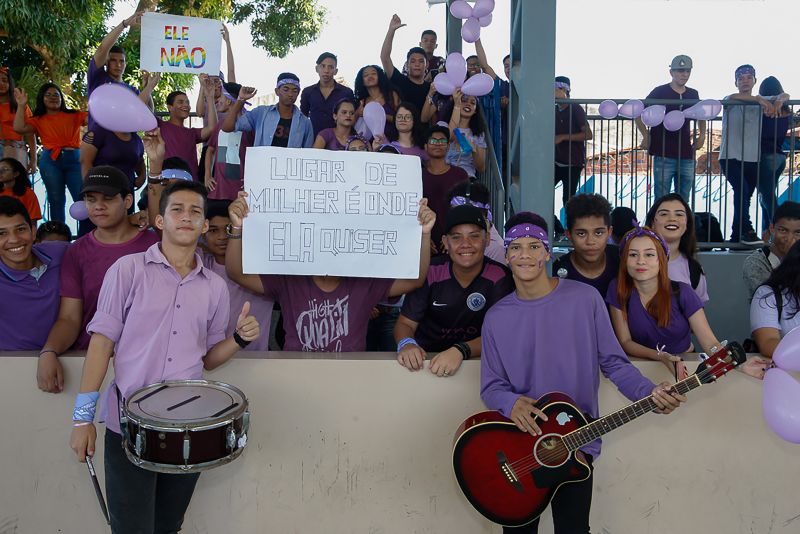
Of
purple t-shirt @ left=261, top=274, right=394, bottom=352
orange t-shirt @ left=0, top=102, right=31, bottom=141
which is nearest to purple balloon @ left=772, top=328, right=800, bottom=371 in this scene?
purple t-shirt @ left=261, top=274, right=394, bottom=352

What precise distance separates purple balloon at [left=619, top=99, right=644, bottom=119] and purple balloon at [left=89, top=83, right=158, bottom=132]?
15.5 feet

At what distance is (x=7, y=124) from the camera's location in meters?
8.33

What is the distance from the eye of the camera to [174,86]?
20.1m

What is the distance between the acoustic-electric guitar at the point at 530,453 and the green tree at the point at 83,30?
1446 centimetres

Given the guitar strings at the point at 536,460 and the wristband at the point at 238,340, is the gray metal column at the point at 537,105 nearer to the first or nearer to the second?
the guitar strings at the point at 536,460

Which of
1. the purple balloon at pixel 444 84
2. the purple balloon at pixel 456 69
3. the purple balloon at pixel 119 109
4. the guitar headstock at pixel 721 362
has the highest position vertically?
the purple balloon at pixel 456 69

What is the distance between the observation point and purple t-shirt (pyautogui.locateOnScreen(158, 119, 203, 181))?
25.8 ft

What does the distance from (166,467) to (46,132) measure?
20.2 ft

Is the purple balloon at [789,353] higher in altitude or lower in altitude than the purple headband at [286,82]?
lower

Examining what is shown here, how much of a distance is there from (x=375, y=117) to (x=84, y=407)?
4449 millimetres

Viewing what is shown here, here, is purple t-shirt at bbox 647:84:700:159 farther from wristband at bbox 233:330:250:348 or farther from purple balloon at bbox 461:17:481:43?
wristband at bbox 233:330:250:348

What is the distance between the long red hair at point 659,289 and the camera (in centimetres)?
396

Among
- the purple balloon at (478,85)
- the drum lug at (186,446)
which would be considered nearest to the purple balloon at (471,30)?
the purple balloon at (478,85)

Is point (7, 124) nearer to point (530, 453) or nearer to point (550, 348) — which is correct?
point (550, 348)
